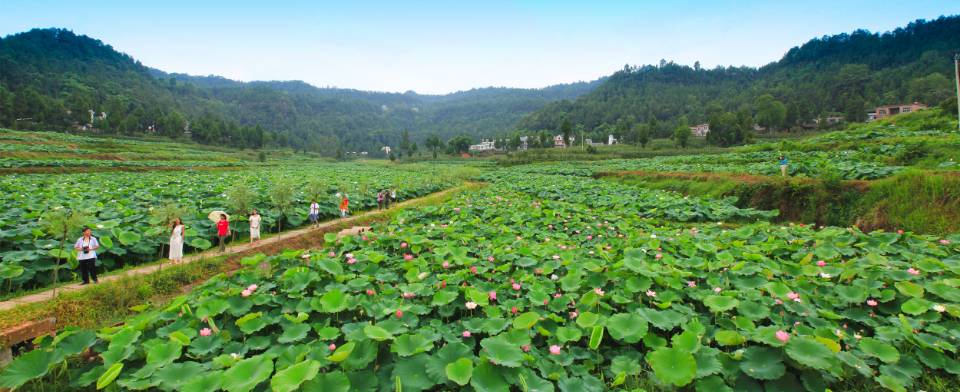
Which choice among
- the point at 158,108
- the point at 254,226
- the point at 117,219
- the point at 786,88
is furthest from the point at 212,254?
the point at 786,88

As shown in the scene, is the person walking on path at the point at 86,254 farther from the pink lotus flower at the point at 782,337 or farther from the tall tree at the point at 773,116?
the tall tree at the point at 773,116

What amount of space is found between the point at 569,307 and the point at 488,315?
96cm

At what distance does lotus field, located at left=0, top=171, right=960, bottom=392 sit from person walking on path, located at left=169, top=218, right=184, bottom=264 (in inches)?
172

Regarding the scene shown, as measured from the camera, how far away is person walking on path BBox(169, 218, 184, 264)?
8627 millimetres

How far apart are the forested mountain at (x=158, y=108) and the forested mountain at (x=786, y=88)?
2073 inches

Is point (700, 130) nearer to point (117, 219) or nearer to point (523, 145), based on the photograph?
point (523, 145)

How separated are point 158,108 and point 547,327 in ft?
355

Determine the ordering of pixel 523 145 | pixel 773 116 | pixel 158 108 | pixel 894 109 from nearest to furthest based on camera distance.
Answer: pixel 894 109 → pixel 773 116 → pixel 158 108 → pixel 523 145

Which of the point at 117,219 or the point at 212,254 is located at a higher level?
the point at 117,219

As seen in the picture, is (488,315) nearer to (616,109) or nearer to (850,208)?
(850,208)

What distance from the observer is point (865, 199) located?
1085 cm

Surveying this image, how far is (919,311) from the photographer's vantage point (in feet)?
12.1

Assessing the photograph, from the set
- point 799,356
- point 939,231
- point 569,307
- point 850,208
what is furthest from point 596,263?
point 850,208

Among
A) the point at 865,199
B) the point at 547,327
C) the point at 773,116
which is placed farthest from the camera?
the point at 773,116
